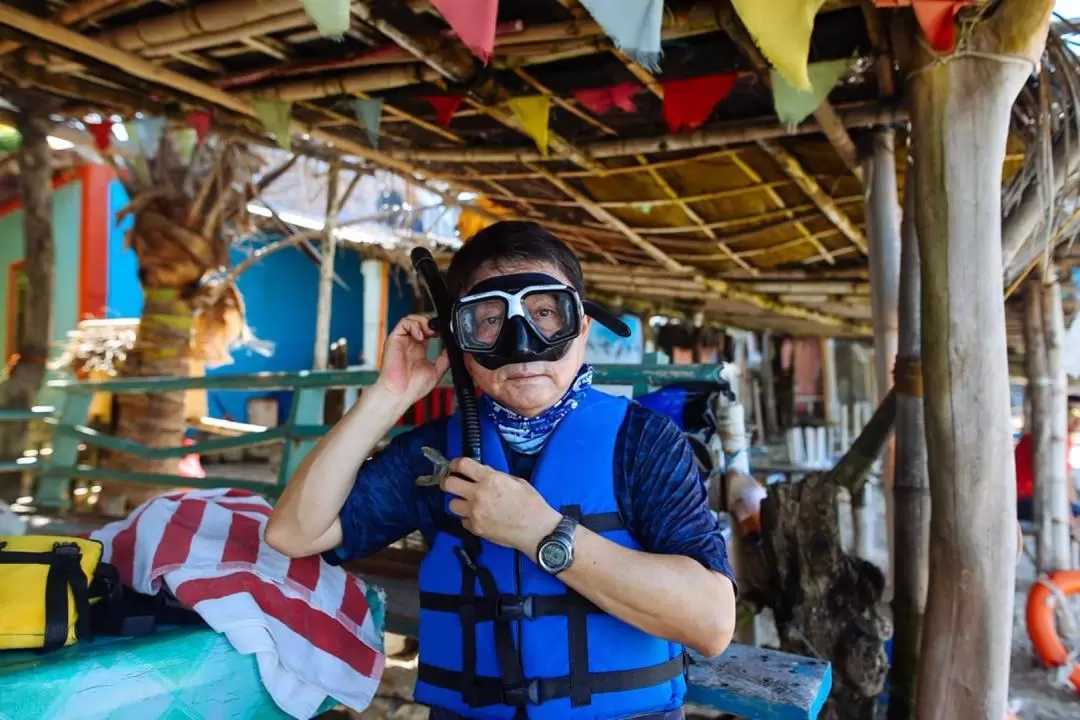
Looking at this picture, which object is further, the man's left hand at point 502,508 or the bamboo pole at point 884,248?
the bamboo pole at point 884,248

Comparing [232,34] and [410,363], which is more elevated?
[232,34]

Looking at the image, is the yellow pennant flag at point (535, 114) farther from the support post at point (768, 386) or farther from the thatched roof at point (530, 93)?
the support post at point (768, 386)

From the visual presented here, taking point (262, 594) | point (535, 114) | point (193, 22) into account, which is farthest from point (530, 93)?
point (262, 594)

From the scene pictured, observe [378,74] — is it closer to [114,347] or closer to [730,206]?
[730,206]

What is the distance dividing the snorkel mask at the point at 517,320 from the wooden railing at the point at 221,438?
124cm

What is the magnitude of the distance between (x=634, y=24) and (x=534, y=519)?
1.20 meters

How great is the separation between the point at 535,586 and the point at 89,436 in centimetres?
427

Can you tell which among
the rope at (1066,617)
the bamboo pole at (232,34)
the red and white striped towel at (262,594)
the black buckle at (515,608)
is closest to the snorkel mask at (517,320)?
the black buckle at (515,608)

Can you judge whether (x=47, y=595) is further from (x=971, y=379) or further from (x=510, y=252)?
(x=971, y=379)

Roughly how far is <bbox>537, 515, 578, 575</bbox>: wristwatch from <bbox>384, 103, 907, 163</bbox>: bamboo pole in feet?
8.78

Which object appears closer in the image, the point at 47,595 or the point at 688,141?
the point at 47,595

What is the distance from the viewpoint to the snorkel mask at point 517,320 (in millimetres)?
1476

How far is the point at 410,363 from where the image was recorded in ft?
5.75

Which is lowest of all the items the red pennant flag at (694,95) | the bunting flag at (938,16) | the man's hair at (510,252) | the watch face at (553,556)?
the watch face at (553,556)
